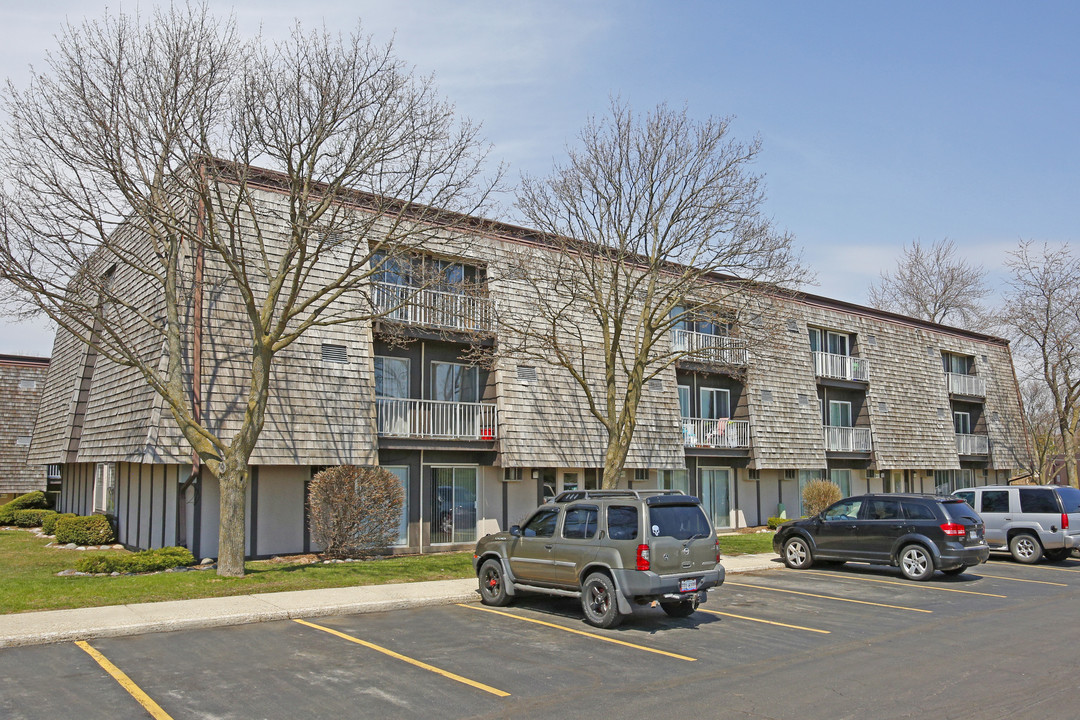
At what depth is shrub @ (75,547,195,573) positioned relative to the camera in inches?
613

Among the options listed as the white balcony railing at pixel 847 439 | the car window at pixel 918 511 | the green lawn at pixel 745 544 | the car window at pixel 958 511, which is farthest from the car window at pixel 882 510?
the white balcony railing at pixel 847 439

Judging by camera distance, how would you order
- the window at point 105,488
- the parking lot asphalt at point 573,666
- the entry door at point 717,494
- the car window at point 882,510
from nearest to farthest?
the parking lot asphalt at point 573,666 < the car window at point 882,510 < the window at point 105,488 < the entry door at point 717,494

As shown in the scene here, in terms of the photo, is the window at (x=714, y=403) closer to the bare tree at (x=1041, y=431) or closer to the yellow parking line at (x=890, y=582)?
the yellow parking line at (x=890, y=582)

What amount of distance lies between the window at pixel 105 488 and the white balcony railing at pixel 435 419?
316 inches

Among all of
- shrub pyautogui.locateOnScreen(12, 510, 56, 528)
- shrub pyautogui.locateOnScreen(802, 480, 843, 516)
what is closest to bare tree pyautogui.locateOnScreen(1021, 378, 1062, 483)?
shrub pyautogui.locateOnScreen(802, 480, 843, 516)

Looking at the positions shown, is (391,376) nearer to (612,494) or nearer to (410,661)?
(612,494)

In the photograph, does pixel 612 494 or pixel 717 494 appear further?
pixel 717 494

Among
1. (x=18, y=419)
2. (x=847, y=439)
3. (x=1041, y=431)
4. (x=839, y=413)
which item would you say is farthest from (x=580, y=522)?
(x=1041, y=431)

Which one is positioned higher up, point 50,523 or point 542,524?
point 542,524

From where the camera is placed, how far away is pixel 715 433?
28.1 metres

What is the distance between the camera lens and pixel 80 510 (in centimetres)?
2716

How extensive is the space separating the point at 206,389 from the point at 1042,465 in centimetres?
3702

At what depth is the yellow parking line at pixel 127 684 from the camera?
742 centimetres

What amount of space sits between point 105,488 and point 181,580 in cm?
1134
